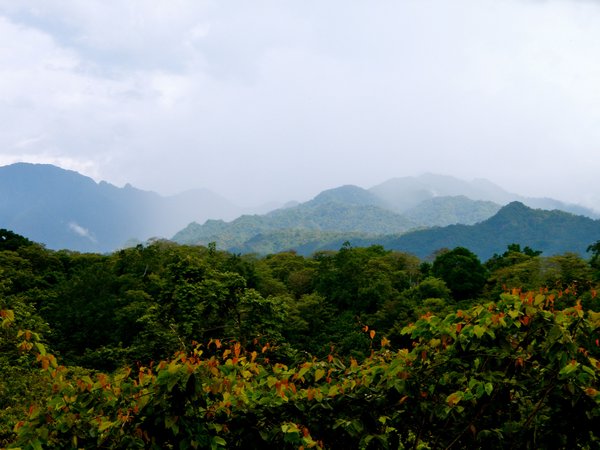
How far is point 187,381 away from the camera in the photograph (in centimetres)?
247

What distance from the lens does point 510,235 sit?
143 m

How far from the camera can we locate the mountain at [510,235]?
134625 millimetres

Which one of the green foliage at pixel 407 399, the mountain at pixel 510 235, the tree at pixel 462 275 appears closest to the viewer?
the green foliage at pixel 407 399

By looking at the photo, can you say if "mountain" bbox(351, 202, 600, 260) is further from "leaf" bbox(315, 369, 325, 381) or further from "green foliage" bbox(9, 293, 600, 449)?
"leaf" bbox(315, 369, 325, 381)

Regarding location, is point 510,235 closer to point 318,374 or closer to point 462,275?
point 462,275

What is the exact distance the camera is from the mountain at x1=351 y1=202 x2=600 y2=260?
134625mm

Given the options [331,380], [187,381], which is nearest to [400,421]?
[331,380]

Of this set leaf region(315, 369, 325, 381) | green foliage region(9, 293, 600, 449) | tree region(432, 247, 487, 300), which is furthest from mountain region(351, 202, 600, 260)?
leaf region(315, 369, 325, 381)

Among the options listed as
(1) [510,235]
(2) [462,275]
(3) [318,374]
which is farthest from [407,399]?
(1) [510,235]

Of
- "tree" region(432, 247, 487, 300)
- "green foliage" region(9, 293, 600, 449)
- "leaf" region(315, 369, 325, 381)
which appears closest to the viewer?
"green foliage" region(9, 293, 600, 449)

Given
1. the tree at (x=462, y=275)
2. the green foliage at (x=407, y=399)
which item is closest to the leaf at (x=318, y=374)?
the green foliage at (x=407, y=399)

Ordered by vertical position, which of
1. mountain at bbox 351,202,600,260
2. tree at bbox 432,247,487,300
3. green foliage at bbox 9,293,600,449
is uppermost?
→ green foliage at bbox 9,293,600,449

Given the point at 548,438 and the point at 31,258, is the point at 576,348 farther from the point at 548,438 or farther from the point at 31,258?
the point at 31,258

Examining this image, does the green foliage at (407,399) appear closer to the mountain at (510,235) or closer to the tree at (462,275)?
the tree at (462,275)
